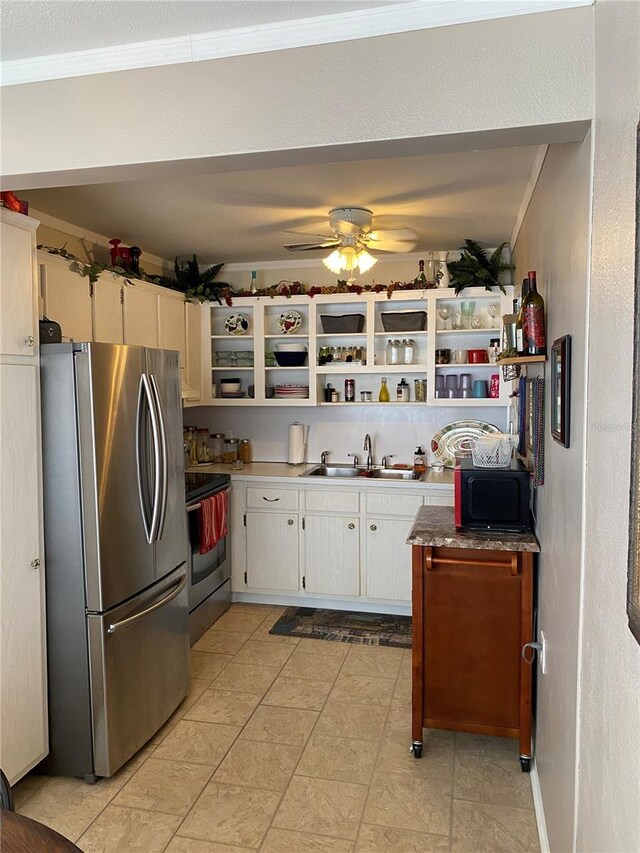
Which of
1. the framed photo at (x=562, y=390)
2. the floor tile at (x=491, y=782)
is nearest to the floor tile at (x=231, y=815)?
the floor tile at (x=491, y=782)

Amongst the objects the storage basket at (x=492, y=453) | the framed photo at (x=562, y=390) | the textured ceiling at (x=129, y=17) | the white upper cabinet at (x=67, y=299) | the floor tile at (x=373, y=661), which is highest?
the textured ceiling at (x=129, y=17)

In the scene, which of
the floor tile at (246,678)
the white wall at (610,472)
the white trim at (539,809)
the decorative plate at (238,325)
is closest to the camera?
the white wall at (610,472)

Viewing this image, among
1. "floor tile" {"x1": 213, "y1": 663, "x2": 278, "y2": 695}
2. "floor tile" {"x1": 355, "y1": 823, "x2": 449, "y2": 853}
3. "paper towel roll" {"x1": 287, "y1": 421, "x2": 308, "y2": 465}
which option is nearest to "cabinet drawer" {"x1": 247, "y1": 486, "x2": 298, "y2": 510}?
"paper towel roll" {"x1": 287, "y1": 421, "x2": 308, "y2": 465}

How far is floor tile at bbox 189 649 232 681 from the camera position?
135 inches

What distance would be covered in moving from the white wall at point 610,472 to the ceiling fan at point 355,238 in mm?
1924

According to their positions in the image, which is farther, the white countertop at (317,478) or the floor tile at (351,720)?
the white countertop at (317,478)

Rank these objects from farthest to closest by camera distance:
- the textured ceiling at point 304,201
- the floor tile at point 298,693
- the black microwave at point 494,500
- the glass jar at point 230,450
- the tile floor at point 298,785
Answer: the glass jar at point 230,450 < the floor tile at point 298,693 < the textured ceiling at point 304,201 < the black microwave at point 494,500 < the tile floor at point 298,785

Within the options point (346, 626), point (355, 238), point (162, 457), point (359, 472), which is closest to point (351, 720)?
point (346, 626)

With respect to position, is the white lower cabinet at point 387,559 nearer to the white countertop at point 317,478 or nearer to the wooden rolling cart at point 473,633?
the white countertop at point 317,478

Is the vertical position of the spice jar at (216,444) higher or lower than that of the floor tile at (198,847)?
higher

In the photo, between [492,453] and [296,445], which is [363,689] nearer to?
[492,453]

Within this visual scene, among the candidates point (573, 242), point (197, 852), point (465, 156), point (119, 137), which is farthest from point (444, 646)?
point (119, 137)

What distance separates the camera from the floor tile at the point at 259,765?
252cm

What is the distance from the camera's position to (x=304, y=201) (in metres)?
3.23
